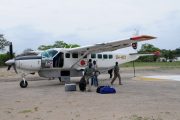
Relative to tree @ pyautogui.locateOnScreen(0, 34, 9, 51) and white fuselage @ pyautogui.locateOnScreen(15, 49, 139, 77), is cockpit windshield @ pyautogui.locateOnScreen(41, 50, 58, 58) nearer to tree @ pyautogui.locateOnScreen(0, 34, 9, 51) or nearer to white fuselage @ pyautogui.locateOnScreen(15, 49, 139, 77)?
white fuselage @ pyautogui.locateOnScreen(15, 49, 139, 77)

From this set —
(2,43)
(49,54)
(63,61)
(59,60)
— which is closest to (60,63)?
(59,60)

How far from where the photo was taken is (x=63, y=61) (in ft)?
85.7

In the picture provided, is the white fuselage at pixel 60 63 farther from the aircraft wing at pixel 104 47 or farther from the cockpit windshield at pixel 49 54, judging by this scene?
the aircraft wing at pixel 104 47

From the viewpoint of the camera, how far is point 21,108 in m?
13.3

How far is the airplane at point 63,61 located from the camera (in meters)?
24.2

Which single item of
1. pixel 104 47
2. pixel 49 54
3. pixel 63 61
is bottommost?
pixel 63 61

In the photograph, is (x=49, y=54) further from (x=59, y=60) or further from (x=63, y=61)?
(x=63, y=61)

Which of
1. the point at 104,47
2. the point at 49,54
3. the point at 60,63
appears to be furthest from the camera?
the point at 104,47

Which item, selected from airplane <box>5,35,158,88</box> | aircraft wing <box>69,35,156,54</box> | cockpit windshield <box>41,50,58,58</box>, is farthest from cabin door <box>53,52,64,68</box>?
aircraft wing <box>69,35,156,54</box>

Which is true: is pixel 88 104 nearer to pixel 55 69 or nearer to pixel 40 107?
pixel 40 107

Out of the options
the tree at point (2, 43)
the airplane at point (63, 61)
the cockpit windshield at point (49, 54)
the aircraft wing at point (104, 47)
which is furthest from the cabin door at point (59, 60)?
the tree at point (2, 43)

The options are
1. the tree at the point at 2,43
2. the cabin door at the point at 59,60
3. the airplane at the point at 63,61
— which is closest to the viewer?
the airplane at the point at 63,61

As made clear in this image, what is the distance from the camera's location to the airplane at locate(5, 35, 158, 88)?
2422 cm

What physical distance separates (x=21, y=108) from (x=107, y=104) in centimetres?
310
